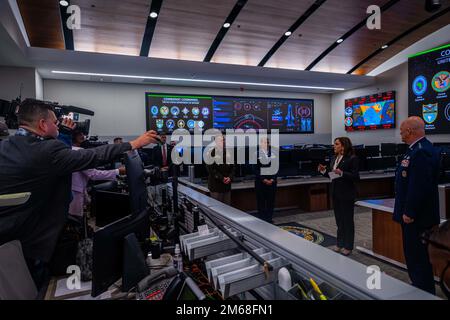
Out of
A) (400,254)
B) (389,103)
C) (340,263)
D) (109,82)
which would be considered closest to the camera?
(340,263)

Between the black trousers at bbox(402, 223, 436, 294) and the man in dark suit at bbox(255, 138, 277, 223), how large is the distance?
239 centimetres

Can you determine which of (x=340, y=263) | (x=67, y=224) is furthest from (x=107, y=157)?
(x=340, y=263)

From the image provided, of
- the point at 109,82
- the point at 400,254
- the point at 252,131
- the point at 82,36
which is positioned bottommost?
the point at 400,254

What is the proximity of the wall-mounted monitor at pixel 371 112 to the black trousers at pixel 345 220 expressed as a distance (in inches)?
220

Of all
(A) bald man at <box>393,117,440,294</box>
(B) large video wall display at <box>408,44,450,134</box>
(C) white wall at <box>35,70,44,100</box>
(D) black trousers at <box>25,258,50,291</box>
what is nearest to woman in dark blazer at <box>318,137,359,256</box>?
(A) bald man at <box>393,117,440,294</box>

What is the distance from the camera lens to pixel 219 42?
21.8ft

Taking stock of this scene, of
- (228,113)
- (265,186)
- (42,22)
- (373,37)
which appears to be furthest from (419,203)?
(228,113)

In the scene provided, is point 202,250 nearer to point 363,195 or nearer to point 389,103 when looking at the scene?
point 363,195

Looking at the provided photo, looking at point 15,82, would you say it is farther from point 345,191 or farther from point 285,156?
point 345,191

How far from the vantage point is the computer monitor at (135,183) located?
4.77 feet

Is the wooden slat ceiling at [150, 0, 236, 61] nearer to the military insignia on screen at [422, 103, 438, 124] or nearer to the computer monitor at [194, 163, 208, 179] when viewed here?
the computer monitor at [194, 163, 208, 179]

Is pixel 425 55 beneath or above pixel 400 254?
above

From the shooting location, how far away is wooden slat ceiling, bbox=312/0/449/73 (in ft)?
20.8
